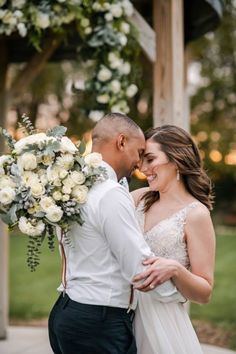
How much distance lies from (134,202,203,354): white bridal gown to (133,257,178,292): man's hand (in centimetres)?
37

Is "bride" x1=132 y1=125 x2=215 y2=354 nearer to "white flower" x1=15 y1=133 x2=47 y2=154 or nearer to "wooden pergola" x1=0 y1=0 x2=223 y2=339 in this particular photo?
"white flower" x1=15 y1=133 x2=47 y2=154

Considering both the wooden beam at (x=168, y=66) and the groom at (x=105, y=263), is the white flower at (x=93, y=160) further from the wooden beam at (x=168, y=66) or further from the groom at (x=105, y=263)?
the wooden beam at (x=168, y=66)

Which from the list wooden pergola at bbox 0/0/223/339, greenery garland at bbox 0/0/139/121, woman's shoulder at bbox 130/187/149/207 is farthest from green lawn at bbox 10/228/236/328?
woman's shoulder at bbox 130/187/149/207

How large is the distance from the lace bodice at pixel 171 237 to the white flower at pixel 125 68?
184cm

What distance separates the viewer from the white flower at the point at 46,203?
2488 millimetres

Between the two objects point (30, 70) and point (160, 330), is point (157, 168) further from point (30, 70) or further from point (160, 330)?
point (30, 70)

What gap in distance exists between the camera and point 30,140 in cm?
258

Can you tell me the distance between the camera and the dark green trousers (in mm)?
2541

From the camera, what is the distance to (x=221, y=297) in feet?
32.0

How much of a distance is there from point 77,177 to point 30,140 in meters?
0.24

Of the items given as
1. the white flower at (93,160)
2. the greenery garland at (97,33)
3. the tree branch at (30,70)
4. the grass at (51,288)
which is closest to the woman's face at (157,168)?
the white flower at (93,160)

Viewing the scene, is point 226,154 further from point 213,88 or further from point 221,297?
point 221,297

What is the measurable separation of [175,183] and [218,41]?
15430 mm

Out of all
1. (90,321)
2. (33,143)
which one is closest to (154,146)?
(33,143)
